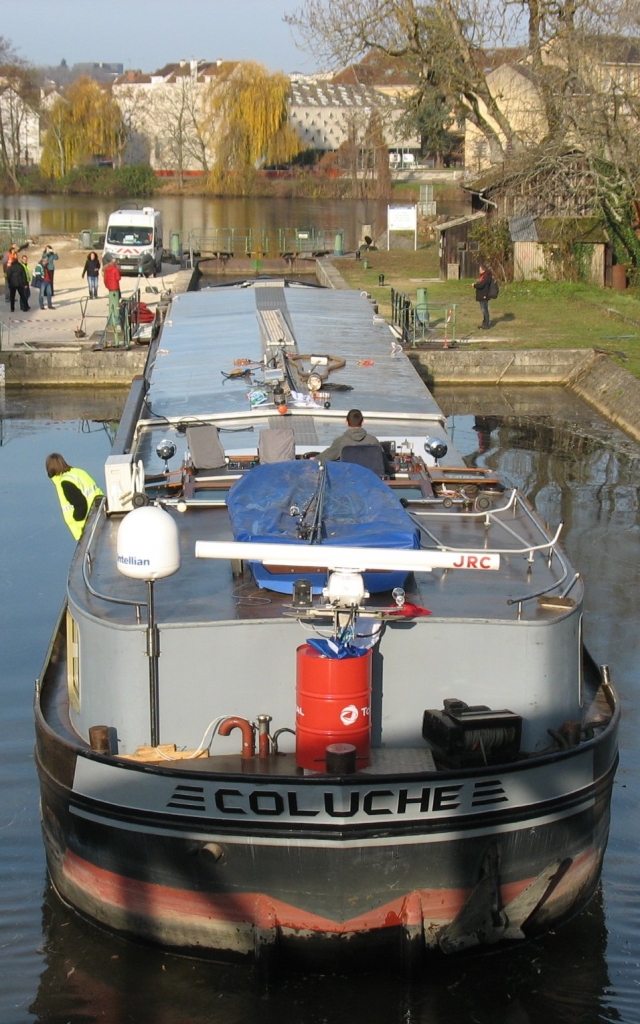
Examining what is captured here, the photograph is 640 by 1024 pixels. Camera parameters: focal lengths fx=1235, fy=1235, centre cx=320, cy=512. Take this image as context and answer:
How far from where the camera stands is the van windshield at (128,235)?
131ft

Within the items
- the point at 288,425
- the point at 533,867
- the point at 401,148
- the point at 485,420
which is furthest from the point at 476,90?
the point at 401,148

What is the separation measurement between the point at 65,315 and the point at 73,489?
2166 cm

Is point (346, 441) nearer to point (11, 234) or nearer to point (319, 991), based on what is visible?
point (319, 991)

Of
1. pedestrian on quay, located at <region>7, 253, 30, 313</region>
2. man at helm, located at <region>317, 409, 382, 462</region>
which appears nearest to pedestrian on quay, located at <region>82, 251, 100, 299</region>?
pedestrian on quay, located at <region>7, 253, 30, 313</region>

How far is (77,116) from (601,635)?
283ft

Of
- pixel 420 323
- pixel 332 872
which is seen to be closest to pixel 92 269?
pixel 420 323

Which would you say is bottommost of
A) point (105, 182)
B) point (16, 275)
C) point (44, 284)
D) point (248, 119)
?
point (44, 284)

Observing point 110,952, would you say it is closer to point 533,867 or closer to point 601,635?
point 533,867

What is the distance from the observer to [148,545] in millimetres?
7441

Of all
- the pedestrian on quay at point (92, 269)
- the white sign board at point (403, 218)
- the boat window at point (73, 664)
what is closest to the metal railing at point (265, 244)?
the white sign board at point (403, 218)

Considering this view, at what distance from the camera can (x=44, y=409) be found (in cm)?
2453

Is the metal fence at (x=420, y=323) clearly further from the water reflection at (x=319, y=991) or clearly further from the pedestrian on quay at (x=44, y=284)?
the water reflection at (x=319, y=991)

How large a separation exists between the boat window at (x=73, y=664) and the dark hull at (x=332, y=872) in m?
0.62

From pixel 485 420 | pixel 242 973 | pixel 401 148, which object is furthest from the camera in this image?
pixel 401 148
